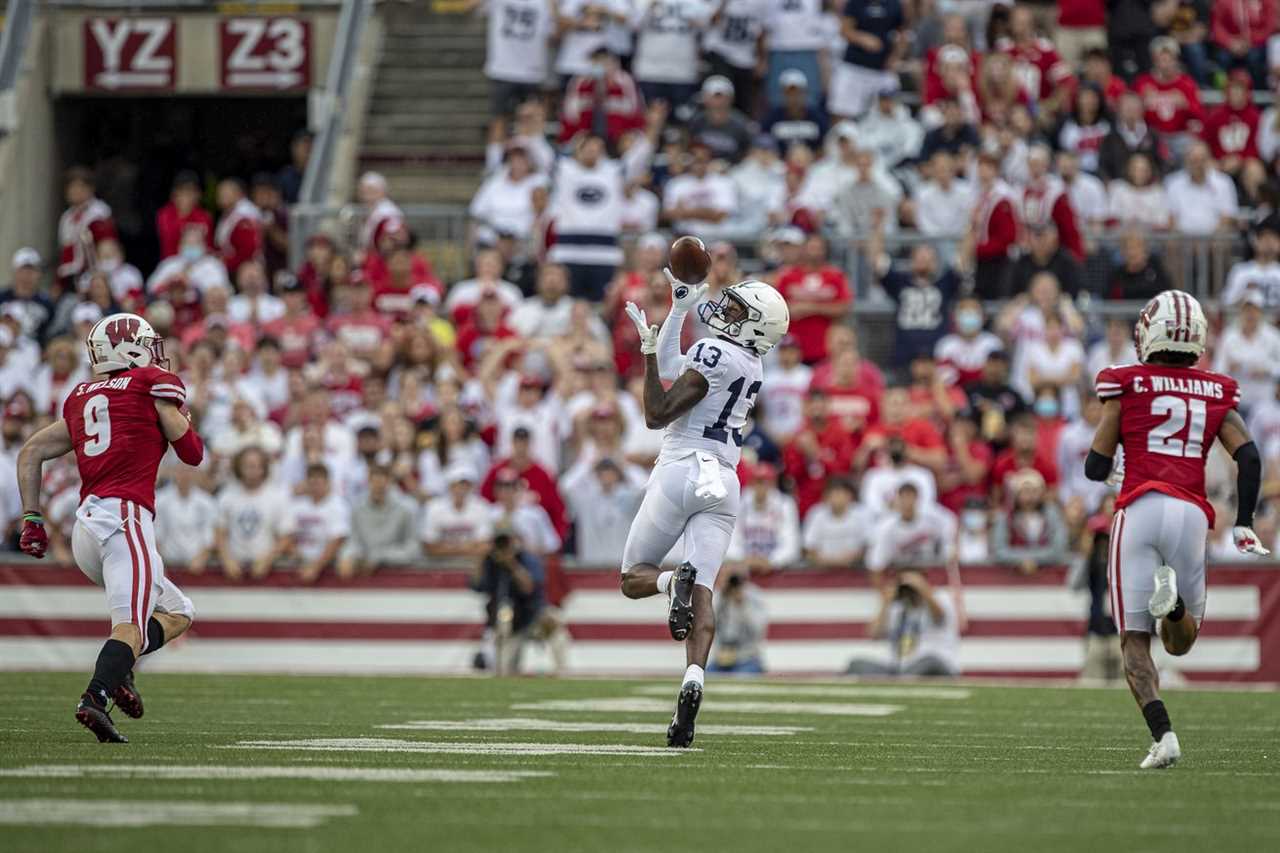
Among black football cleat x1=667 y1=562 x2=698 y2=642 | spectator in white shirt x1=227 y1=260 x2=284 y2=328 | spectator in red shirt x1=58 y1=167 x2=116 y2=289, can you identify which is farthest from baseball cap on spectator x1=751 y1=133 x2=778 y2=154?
black football cleat x1=667 y1=562 x2=698 y2=642

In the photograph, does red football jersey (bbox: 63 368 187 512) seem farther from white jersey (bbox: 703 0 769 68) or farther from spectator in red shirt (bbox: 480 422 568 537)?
white jersey (bbox: 703 0 769 68)

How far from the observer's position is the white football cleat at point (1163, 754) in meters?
8.90

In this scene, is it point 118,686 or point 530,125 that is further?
point 530,125

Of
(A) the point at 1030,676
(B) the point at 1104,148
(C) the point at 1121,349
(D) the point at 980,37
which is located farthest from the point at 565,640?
(D) the point at 980,37

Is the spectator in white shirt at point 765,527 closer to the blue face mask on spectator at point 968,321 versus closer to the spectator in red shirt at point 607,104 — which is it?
the blue face mask on spectator at point 968,321

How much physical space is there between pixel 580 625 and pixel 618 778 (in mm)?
9974

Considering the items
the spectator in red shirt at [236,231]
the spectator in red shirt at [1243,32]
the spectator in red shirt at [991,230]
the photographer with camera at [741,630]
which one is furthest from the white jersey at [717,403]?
the spectator in red shirt at [1243,32]

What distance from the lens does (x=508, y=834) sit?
6.55m

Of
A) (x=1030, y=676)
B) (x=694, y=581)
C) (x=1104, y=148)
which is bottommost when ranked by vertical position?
(x=1030, y=676)

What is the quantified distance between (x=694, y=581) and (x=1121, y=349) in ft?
31.1

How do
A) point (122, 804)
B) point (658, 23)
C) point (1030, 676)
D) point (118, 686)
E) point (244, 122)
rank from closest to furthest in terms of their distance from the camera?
point (122, 804), point (118, 686), point (1030, 676), point (658, 23), point (244, 122)

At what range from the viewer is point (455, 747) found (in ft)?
30.6

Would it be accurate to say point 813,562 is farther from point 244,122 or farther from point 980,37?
point 244,122

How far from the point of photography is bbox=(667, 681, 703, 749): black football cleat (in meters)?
9.57
